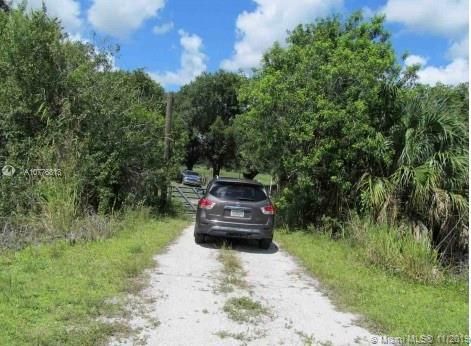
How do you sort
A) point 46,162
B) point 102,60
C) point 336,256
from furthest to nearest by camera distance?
point 102,60 → point 46,162 → point 336,256

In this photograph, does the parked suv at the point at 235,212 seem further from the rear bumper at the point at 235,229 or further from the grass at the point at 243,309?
the grass at the point at 243,309

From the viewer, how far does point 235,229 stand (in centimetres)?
1171

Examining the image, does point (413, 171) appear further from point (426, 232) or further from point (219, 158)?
point (219, 158)

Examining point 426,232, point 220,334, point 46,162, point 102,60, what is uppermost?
point 102,60

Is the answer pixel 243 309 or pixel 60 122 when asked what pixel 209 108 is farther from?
pixel 243 309

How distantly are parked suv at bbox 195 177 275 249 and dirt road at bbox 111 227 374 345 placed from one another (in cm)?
140

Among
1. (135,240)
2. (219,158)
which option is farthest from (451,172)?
(219,158)

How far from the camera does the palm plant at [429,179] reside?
483 inches

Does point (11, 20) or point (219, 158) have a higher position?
point (11, 20)

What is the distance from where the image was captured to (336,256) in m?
11.3

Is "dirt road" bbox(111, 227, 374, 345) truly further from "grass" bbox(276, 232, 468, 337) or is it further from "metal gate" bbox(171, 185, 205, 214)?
"metal gate" bbox(171, 185, 205, 214)

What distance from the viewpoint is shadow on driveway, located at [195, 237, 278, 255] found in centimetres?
1221

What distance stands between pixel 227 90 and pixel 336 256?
1380 inches

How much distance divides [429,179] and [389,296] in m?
5.49
